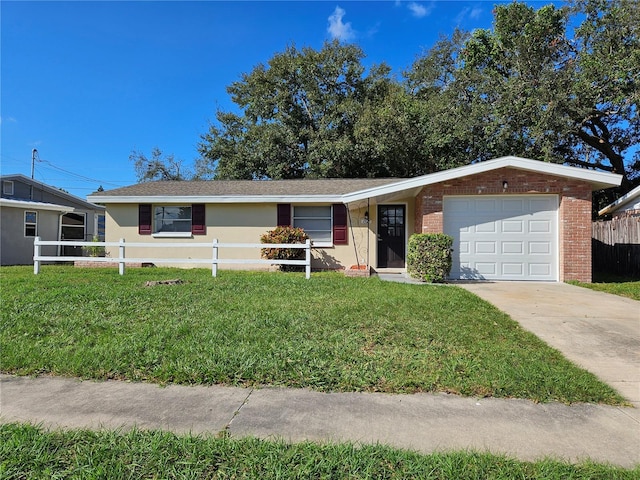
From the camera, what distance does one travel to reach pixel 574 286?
8695 mm

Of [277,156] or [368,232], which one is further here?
[277,156]

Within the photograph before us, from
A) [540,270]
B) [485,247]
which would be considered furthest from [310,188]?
[540,270]

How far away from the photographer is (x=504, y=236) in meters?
9.71

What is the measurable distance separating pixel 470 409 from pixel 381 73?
23.8m

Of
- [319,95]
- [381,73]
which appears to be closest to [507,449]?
[319,95]

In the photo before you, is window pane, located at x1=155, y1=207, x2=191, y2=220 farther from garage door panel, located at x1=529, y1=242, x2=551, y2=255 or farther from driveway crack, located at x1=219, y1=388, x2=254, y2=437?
garage door panel, located at x1=529, y1=242, x2=551, y2=255

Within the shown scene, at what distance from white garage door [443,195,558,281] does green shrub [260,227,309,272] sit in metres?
4.55

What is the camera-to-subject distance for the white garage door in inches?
376

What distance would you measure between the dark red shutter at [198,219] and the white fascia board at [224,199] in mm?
403

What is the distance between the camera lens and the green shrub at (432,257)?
892cm

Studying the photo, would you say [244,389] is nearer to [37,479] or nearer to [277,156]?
[37,479]

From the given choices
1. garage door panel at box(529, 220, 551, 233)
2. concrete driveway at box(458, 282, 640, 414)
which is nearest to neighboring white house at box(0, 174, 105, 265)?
concrete driveway at box(458, 282, 640, 414)

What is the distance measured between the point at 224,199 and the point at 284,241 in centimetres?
258

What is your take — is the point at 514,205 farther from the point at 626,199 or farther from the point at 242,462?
the point at 242,462
